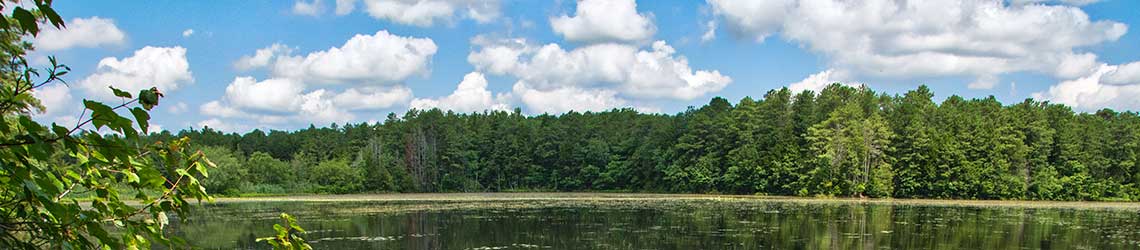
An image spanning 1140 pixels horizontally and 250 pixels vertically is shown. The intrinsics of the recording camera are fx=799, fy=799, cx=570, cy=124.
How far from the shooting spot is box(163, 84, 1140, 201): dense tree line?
163 feet

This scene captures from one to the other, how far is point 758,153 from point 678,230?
3571cm

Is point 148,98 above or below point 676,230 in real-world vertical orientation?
above

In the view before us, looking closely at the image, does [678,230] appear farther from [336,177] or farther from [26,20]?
[336,177]

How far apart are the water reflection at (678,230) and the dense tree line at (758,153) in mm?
18593

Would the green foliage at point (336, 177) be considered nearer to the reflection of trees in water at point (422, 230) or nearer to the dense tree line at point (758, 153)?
the dense tree line at point (758, 153)

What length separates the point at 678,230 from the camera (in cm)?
2267

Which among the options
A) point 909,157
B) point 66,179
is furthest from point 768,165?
point 66,179

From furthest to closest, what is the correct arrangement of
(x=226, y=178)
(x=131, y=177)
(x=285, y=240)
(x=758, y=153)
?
(x=758, y=153) < (x=226, y=178) < (x=285, y=240) < (x=131, y=177)

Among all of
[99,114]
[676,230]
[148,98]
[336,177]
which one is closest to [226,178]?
[336,177]

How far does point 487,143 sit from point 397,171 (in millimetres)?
9243

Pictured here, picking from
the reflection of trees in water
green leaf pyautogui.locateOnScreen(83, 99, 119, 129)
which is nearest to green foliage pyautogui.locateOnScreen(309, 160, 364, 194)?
the reflection of trees in water

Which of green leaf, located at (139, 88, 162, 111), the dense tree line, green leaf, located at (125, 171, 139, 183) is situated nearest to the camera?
green leaf, located at (139, 88, 162, 111)

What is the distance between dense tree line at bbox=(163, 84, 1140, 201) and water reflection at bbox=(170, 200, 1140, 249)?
1859 cm

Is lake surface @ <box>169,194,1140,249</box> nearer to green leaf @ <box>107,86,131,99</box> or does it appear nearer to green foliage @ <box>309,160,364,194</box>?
green leaf @ <box>107,86,131,99</box>
